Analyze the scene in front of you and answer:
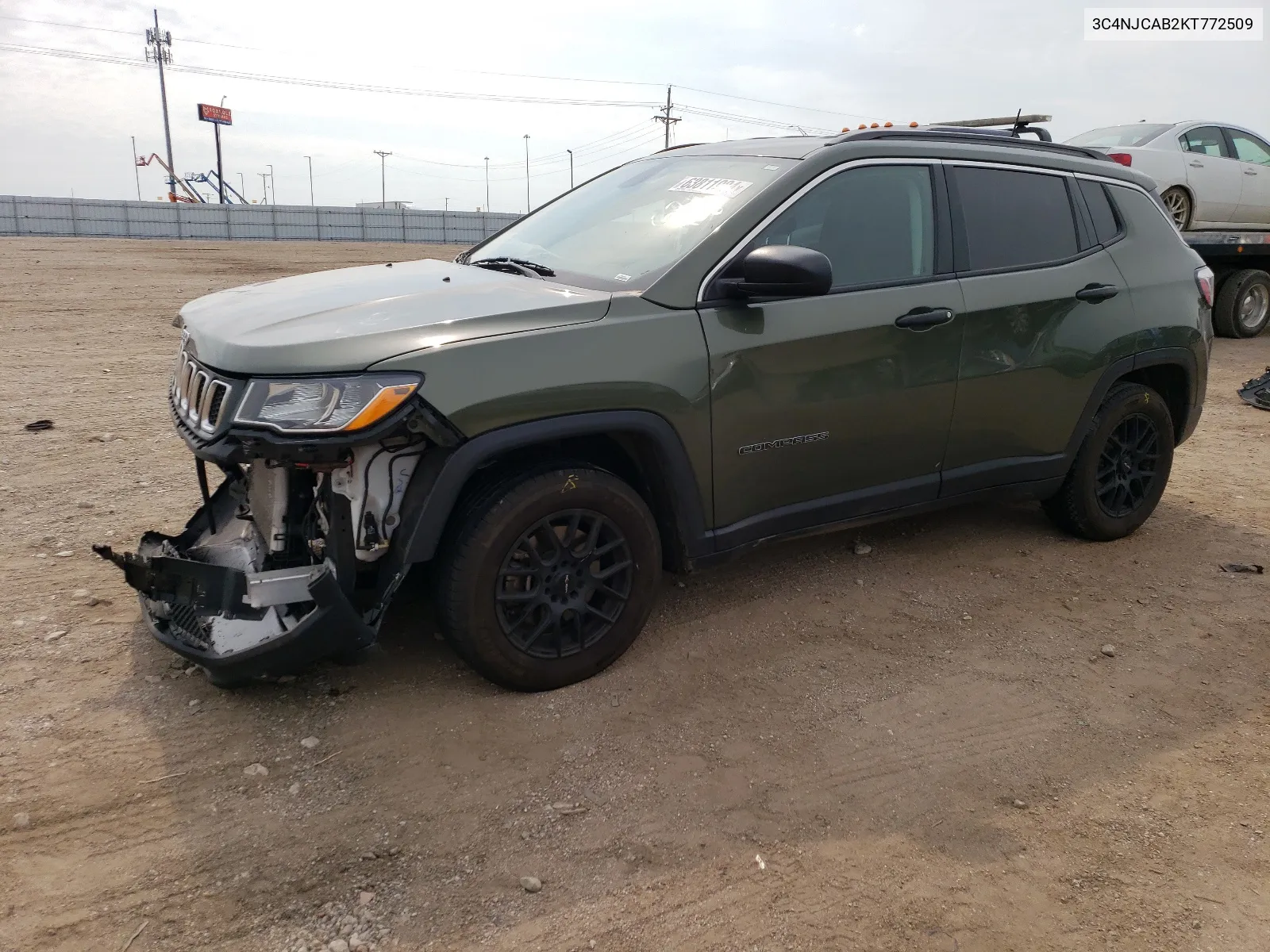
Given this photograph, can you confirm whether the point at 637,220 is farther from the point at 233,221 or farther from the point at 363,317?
the point at 233,221

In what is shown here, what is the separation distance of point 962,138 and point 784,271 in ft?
5.36

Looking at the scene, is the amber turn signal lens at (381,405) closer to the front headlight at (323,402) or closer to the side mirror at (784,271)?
the front headlight at (323,402)

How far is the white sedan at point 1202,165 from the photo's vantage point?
11555 millimetres

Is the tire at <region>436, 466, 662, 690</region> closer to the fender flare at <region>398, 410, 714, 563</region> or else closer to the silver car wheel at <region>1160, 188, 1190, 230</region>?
the fender flare at <region>398, 410, 714, 563</region>

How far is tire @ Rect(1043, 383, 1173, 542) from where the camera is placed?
4.59 m

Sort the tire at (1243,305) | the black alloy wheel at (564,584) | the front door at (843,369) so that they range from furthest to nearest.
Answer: the tire at (1243,305), the front door at (843,369), the black alloy wheel at (564,584)

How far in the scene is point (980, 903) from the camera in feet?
7.82

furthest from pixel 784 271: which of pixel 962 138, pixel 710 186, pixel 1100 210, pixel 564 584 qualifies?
pixel 1100 210

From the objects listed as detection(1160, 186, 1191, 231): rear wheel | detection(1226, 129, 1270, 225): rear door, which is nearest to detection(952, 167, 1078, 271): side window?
detection(1160, 186, 1191, 231): rear wheel

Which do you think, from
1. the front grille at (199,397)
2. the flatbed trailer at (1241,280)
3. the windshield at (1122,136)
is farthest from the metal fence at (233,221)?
the front grille at (199,397)

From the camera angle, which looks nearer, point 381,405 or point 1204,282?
point 381,405

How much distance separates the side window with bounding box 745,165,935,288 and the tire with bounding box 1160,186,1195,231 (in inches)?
389

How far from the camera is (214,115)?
7300 cm

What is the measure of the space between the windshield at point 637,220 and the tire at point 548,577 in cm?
78
